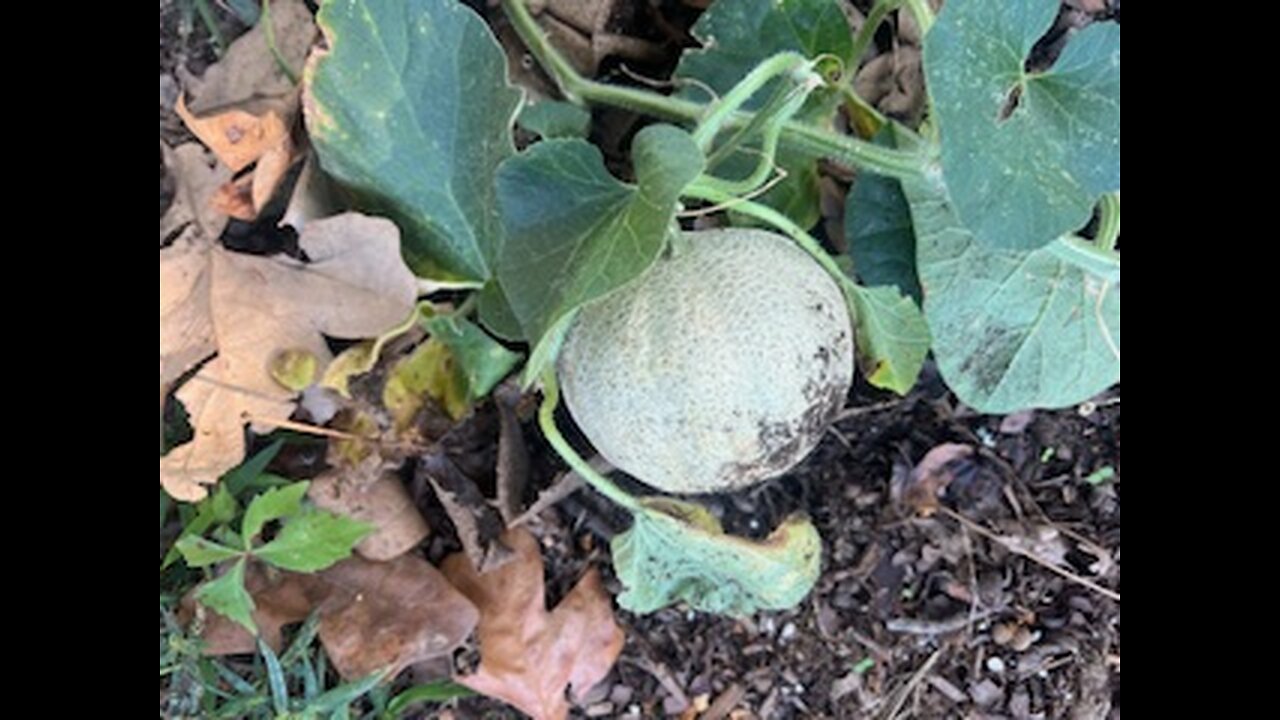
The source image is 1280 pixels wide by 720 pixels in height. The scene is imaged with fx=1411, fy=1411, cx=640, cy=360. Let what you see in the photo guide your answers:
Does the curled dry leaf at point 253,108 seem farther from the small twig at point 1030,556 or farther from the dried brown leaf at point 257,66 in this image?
the small twig at point 1030,556

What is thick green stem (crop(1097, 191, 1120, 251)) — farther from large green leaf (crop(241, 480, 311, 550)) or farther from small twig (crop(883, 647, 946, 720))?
large green leaf (crop(241, 480, 311, 550))

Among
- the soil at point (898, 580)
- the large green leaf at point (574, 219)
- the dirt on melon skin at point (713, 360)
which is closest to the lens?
the large green leaf at point (574, 219)

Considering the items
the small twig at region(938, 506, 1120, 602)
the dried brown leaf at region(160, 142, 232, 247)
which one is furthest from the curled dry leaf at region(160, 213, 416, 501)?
the small twig at region(938, 506, 1120, 602)

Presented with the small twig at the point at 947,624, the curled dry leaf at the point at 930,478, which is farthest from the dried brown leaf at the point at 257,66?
the small twig at the point at 947,624
